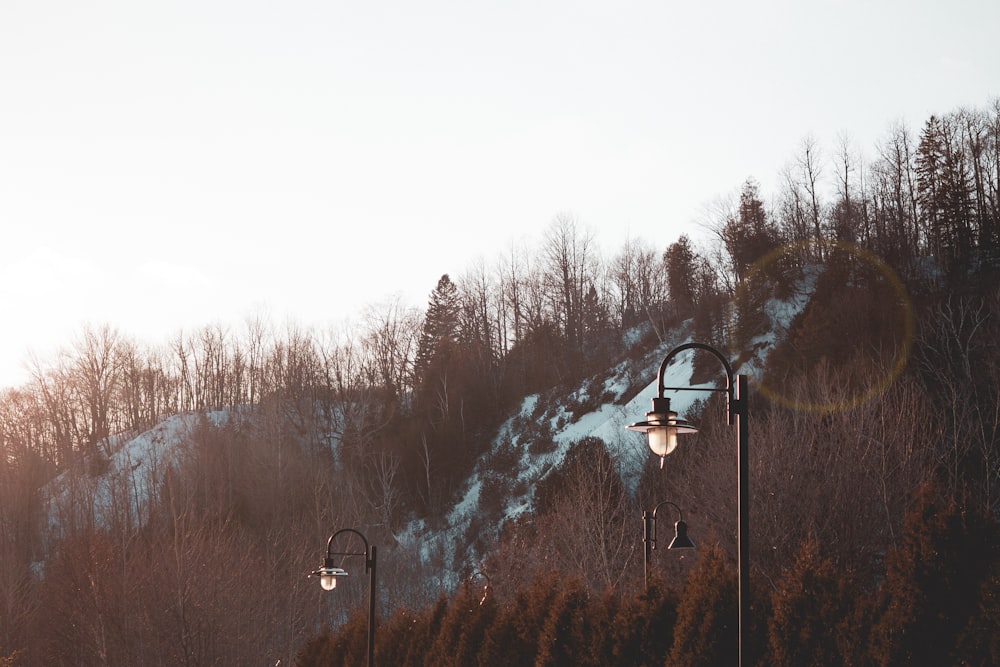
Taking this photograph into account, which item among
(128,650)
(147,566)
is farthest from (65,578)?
(128,650)

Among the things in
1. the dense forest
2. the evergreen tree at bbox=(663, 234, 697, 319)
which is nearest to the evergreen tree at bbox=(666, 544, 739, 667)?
the dense forest

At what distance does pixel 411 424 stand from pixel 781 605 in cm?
4719

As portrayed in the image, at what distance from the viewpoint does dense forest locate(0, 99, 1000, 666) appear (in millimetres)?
12875

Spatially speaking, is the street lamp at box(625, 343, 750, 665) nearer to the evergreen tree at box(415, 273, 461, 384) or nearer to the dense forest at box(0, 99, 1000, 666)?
the dense forest at box(0, 99, 1000, 666)

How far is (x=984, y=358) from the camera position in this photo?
34.4 meters

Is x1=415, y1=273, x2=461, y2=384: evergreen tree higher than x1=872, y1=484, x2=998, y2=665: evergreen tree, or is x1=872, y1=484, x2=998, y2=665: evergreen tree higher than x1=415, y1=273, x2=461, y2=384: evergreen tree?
x1=415, y1=273, x2=461, y2=384: evergreen tree

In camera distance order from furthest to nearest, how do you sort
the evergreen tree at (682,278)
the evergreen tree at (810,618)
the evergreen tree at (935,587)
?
the evergreen tree at (682,278) < the evergreen tree at (810,618) < the evergreen tree at (935,587)

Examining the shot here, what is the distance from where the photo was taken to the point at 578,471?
35656 millimetres

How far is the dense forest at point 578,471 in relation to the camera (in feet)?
42.2

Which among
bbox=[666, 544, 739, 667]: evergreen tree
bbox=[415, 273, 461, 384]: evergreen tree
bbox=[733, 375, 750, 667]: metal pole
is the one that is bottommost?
bbox=[666, 544, 739, 667]: evergreen tree

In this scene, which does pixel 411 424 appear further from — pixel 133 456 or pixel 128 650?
pixel 128 650

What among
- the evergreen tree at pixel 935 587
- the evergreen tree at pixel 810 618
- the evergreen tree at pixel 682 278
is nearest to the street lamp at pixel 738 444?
the evergreen tree at pixel 935 587

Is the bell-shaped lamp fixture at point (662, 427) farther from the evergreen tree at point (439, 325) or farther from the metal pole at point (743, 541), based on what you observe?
the evergreen tree at point (439, 325)

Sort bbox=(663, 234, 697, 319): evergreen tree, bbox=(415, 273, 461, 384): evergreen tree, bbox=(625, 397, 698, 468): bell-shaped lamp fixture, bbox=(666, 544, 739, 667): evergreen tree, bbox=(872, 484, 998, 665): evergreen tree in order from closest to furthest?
bbox=(625, 397, 698, 468): bell-shaped lamp fixture, bbox=(872, 484, 998, 665): evergreen tree, bbox=(666, 544, 739, 667): evergreen tree, bbox=(663, 234, 697, 319): evergreen tree, bbox=(415, 273, 461, 384): evergreen tree
